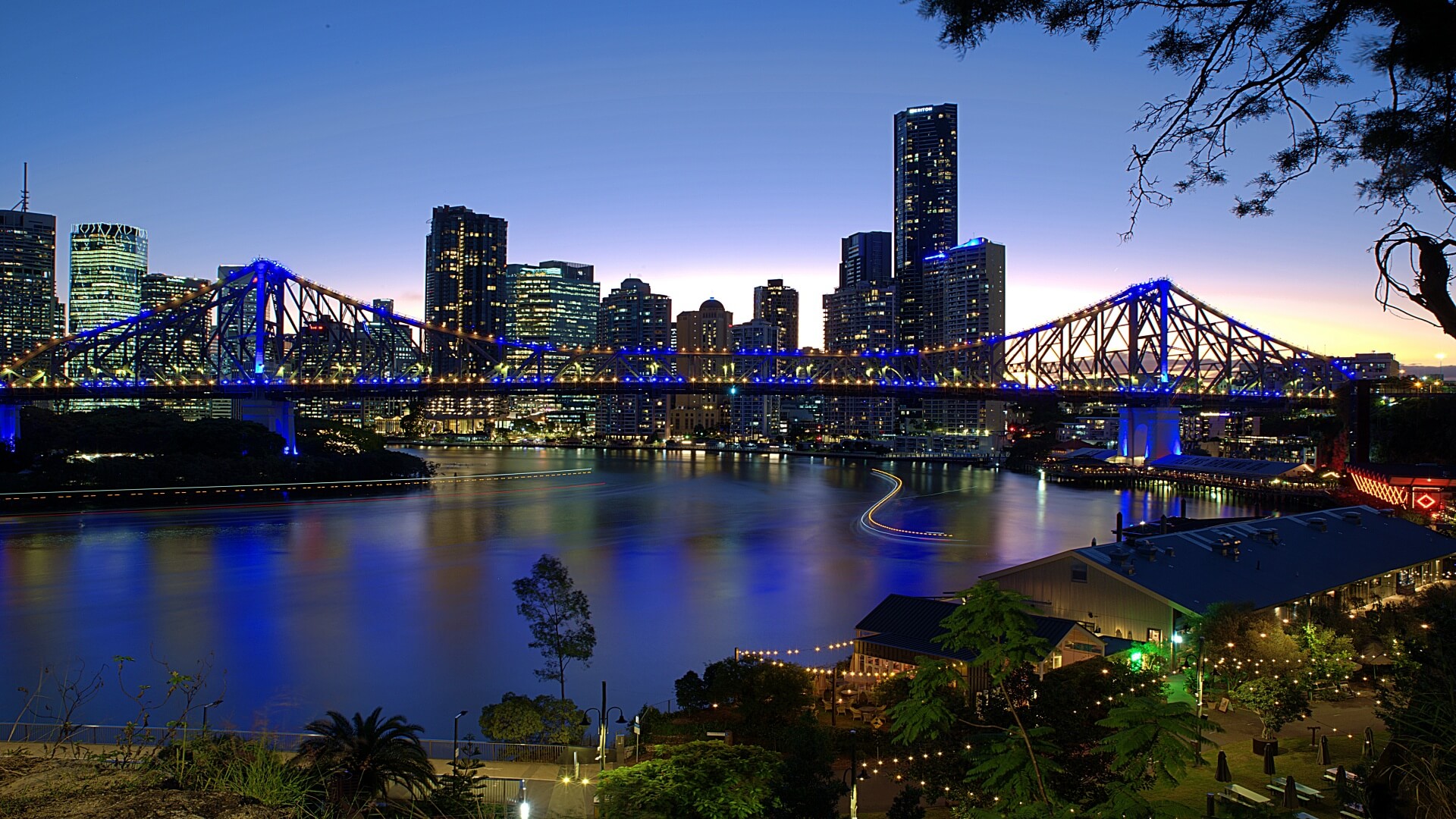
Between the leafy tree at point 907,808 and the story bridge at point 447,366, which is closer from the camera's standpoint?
the leafy tree at point 907,808

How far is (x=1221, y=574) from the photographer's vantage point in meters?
15.6

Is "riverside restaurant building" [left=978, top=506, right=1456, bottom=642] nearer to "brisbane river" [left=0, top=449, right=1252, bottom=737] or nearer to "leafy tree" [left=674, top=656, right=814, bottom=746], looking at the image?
"leafy tree" [left=674, top=656, right=814, bottom=746]

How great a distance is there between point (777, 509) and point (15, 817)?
4153cm

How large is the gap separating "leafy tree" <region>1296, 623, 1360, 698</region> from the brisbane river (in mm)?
7164

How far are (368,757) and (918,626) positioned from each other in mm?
8542

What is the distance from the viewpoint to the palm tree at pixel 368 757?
7223 millimetres

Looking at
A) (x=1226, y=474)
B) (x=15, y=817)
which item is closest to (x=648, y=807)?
(x=15, y=817)

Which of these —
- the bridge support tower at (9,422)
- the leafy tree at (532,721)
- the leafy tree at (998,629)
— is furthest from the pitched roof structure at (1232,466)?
the bridge support tower at (9,422)

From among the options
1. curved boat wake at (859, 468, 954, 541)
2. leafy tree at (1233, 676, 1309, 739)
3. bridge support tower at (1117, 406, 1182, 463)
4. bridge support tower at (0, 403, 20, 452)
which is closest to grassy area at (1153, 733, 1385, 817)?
leafy tree at (1233, 676, 1309, 739)

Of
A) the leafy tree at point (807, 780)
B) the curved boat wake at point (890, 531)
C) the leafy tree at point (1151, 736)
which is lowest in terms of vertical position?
the curved boat wake at point (890, 531)

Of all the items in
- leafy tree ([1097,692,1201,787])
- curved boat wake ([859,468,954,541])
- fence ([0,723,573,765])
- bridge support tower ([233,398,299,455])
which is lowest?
curved boat wake ([859,468,954,541])

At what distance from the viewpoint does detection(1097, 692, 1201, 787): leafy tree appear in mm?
4992

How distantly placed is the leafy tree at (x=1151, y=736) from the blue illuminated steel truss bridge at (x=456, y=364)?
159 ft

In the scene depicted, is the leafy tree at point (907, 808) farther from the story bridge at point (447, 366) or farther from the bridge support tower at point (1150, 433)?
the bridge support tower at point (1150, 433)
